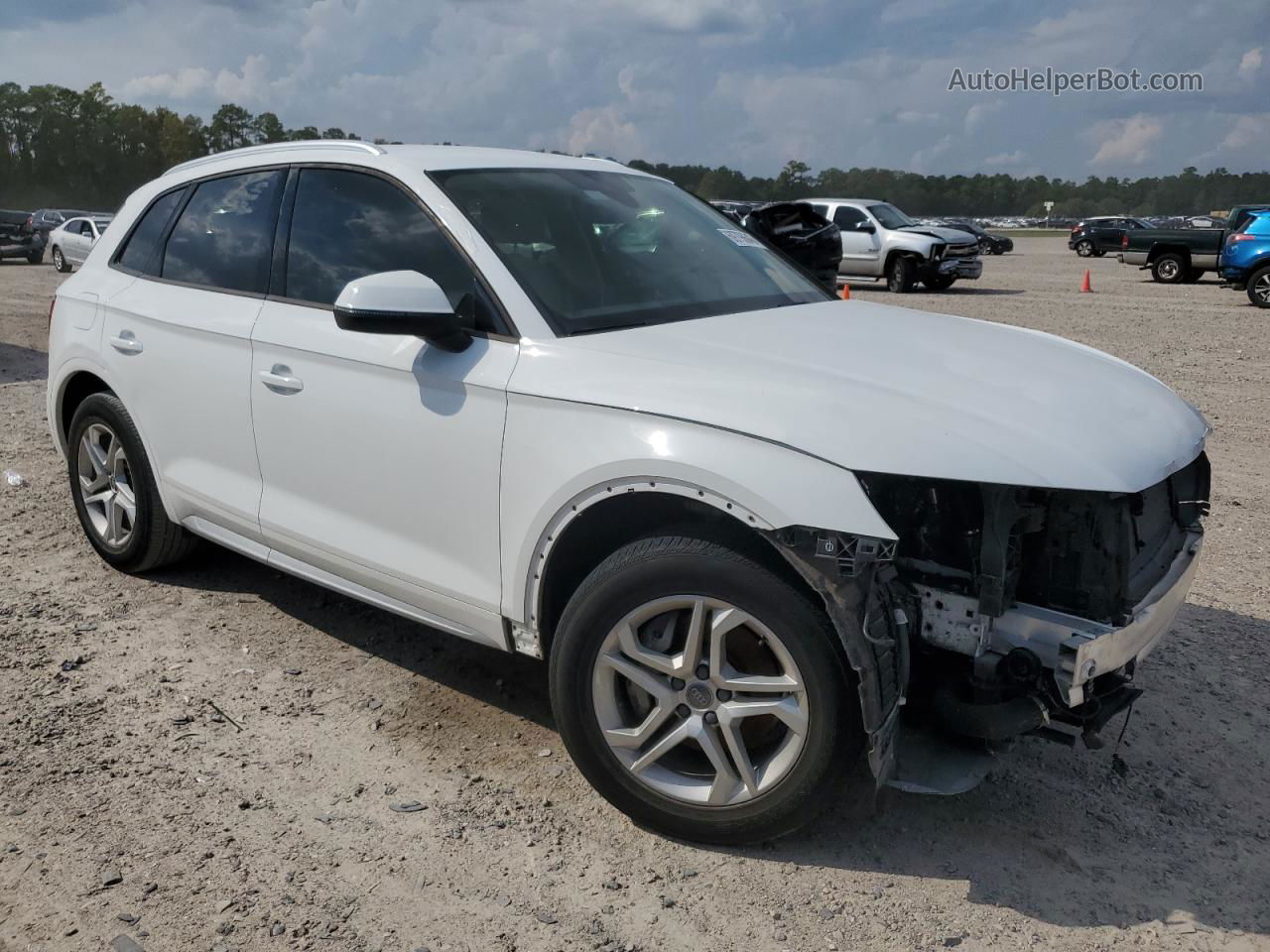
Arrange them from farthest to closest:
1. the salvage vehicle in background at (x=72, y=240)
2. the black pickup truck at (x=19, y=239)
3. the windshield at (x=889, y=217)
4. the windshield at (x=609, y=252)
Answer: the black pickup truck at (x=19, y=239) < the salvage vehicle in background at (x=72, y=240) < the windshield at (x=889, y=217) < the windshield at (x=609, y=252)

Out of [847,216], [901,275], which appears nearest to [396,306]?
[901,275]

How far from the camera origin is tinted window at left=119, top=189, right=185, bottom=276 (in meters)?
4.66

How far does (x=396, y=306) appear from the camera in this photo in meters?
3.08

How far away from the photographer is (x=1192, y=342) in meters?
13.1

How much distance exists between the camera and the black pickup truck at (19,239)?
28531mm

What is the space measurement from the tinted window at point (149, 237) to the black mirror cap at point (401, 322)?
1936mm

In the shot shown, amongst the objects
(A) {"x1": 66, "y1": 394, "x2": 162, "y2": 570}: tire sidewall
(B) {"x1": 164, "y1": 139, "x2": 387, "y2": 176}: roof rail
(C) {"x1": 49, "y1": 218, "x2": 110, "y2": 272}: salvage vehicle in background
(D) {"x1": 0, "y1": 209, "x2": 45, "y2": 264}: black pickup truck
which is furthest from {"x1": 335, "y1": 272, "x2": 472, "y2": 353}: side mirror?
(D) {"x1": 0, "y1": 209, "x2": 45, "y2": 264}: black pickup truck

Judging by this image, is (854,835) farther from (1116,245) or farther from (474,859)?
(1116,245)

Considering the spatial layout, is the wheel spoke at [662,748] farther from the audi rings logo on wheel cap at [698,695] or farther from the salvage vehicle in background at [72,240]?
the salvage vehicle in background at [72,240]

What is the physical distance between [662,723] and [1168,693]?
2.10m

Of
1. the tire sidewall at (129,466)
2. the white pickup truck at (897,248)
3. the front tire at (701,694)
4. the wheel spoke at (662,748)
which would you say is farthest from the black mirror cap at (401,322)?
the white pickup truck at (897,248)

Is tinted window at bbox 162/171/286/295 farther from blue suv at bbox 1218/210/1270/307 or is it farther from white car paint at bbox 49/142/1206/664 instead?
blue suv at bbox 1218/210/1270/307

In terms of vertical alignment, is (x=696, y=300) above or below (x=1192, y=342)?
Result: above

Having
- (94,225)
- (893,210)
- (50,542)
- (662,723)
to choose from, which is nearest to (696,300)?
(662,723)
